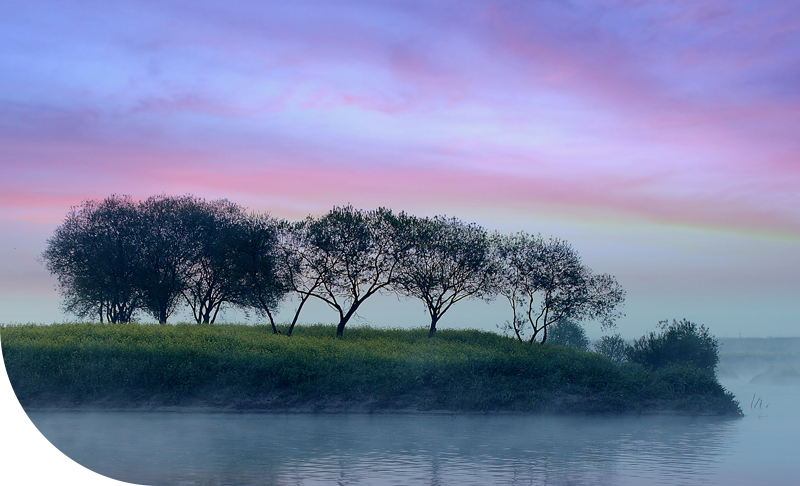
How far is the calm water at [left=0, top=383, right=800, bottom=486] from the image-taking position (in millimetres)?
17984

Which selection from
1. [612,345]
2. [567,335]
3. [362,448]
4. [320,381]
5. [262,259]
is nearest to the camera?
[362,448]

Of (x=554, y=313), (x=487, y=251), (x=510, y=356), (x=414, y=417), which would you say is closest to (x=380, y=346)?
(x=510, y=356)

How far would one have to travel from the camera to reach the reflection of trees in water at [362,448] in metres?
18.2

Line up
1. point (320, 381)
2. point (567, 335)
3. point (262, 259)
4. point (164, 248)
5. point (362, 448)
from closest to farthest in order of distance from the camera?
1. point (362, 448)
2. point (320, 381)
3. point (262, 259)
4. point (164, 248)
5. point (567, 335)

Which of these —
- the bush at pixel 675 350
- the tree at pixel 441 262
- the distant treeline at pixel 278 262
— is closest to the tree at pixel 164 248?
the distant treeline at pixel 278 262

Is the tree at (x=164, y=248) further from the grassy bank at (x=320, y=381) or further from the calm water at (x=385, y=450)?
the calm water at (x=385, y=450)

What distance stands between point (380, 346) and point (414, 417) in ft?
43.7

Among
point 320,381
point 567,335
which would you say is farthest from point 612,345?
point 320,381

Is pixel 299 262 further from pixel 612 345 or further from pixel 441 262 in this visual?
pixel 612 345

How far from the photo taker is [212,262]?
65125 mm

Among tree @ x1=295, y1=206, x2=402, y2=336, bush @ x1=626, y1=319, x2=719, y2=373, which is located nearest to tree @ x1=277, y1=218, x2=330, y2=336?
tree @ x1=295, y1=206, x2=402, y2=336

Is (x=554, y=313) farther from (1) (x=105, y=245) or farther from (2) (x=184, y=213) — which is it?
(1) (x=105, y=245)

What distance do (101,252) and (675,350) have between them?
2360 inches

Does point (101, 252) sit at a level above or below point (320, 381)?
above
